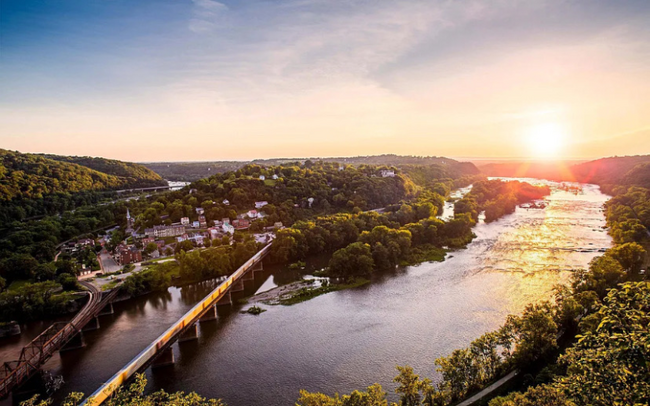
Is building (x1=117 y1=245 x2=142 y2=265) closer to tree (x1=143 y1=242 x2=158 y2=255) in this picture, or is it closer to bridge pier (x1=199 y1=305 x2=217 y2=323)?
tree (x1=143 y1=242 x2=158 y2=255)

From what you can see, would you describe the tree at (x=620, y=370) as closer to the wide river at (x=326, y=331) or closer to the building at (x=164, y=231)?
the wide river at (x=326, y=331)

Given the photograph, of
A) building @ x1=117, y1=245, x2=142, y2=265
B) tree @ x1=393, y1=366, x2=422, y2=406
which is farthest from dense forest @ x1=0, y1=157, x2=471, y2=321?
tree @ x1=393, y1=366, x2=422, y2=406

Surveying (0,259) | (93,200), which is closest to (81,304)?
(0,259)

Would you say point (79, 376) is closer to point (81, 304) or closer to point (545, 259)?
point (81, 304)

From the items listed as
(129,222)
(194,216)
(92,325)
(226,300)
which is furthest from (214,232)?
(92,325)

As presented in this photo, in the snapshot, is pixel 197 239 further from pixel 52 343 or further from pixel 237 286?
pixel 52 343

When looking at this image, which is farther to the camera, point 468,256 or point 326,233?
point 326,233
